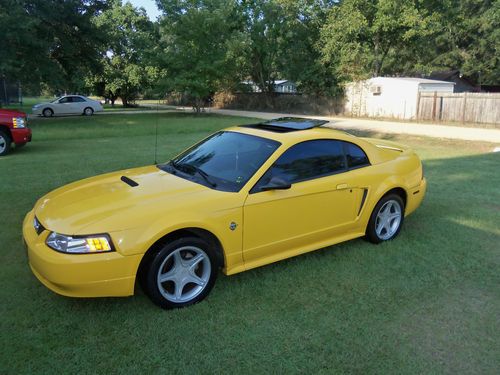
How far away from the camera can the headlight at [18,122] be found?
10672mm

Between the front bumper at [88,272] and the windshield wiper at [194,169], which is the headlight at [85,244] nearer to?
the front bumper at [88,272]

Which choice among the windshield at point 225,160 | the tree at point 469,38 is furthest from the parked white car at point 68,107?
the tree at point 469,38

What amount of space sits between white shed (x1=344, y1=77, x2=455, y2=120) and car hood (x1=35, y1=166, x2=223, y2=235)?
2285 centimetres

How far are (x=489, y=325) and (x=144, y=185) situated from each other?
3152 millimetres

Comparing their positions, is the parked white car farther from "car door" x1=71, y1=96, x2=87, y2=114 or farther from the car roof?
the car roof

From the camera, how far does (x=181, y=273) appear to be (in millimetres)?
3414

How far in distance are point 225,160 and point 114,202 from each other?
3.89 ft

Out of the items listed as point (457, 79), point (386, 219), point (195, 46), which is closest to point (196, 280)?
point (386, 219)

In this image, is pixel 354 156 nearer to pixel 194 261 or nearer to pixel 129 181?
pixel 194 261

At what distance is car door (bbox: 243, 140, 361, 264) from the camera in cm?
369

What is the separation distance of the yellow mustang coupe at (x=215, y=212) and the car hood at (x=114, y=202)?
0.03 ft

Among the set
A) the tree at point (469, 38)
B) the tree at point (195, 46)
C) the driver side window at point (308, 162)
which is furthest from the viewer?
the tree at point (469, 38)

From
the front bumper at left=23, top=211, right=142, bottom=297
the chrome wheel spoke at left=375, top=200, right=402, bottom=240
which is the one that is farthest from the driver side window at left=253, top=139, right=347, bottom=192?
the front bumper at left=23, top=211, right=142, bottom=297

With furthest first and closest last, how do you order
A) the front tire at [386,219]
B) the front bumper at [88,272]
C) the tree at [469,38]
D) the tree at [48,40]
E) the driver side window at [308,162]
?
the tree at [469,38] < the tree at [48,40] < the front tire at [386,219] < the driver side window at [308,162] < the front bumper at [88,272]
